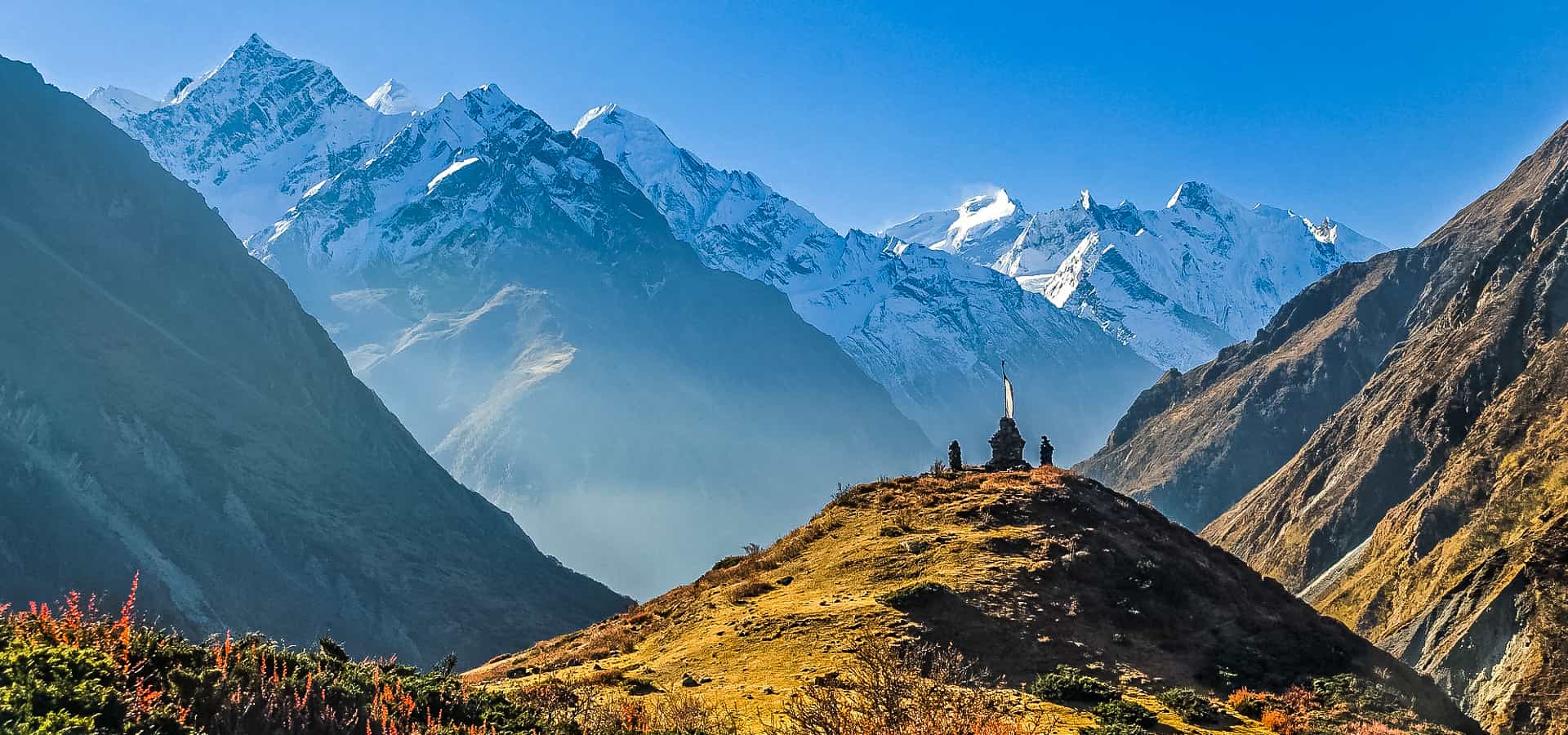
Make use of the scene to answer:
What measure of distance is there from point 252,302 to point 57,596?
Answer: 9876cm

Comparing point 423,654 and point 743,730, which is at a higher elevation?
point 423,654

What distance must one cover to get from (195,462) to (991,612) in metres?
151

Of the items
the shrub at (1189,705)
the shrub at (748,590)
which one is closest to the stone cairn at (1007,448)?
the shrub at (748,590)

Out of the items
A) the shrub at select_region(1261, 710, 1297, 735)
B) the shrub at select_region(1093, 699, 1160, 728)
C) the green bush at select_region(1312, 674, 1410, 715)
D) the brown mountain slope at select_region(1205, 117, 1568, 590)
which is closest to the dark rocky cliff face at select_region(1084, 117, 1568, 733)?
the brown mountain slope at select_region(1205, 117, 1568, 590)

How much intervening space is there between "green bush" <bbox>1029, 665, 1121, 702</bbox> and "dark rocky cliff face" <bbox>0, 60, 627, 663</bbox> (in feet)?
382

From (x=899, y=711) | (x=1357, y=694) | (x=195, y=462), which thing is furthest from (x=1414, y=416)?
(x=195, y=462)

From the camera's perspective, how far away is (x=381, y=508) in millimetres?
168125

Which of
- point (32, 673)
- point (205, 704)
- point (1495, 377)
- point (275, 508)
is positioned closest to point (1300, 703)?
point (205, 704)

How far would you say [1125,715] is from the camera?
19.1m

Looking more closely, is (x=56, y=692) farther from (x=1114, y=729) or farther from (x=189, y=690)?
(x=1114, y=729)

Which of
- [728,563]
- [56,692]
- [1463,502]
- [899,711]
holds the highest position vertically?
[1463,502]

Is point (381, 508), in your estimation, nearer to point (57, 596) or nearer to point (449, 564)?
point (449, 564)

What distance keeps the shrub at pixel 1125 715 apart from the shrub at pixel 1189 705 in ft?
2.71

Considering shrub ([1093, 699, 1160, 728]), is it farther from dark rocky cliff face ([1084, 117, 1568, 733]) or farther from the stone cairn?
the stone cairn
